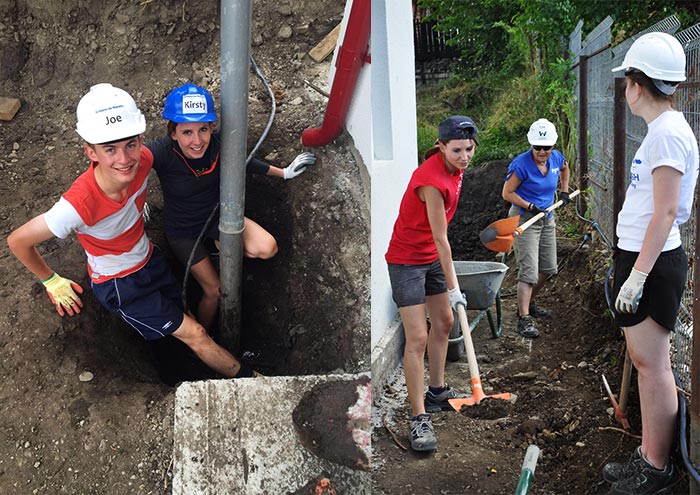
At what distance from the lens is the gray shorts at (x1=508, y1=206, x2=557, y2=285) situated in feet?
16.2

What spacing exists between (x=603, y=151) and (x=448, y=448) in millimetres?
3294

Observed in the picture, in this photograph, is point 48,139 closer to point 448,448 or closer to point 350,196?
point 350,196

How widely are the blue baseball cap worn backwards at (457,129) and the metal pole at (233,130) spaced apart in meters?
0.94

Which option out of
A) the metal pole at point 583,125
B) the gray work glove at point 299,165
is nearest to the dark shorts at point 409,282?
the gray work glove at point 299,165

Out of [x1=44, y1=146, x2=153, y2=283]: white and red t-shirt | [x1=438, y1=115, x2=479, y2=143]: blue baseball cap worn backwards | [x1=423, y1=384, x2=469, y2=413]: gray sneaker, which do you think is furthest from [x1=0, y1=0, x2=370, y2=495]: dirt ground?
[x1=438, y1=115, x2=479, y2=143]: blue baseball cap worn backwards

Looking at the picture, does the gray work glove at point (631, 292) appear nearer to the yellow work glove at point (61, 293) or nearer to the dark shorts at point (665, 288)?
the dark shorts at point (665, 288)

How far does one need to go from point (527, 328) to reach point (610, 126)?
1766mm

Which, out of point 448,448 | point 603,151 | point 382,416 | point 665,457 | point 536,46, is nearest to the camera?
point 665,457

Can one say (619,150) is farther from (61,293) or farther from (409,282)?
(61,293)

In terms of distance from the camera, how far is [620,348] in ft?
12.9

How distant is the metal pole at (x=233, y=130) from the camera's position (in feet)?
8.54

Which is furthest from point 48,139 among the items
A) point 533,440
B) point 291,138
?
point 533,440

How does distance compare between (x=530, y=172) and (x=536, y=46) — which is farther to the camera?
(x=536, y=46)

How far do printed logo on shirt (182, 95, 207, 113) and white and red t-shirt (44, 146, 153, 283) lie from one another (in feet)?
0.91
